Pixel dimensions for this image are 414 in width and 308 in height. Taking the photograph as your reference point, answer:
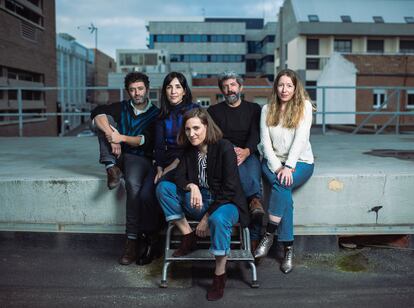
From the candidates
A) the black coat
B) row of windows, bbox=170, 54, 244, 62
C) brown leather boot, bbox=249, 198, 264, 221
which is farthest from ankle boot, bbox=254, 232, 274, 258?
row of windows, bbox=170, 54, 244, 62

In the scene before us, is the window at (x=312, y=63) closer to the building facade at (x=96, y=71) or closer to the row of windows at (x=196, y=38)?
the building facade at (x=96, y=71)

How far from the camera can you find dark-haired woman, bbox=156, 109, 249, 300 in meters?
3.58

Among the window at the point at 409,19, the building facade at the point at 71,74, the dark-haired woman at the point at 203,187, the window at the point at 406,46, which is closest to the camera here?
the dark-haired woman at the point at 203,187

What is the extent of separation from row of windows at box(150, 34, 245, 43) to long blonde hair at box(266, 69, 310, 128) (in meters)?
68.3

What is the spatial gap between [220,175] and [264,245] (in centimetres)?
79

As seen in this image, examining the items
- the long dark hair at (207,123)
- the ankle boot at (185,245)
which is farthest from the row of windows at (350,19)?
the ankle boot at (185,245)

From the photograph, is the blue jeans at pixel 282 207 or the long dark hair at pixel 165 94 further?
the long dark hair at pixel 165 94

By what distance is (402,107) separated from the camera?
3541 cm

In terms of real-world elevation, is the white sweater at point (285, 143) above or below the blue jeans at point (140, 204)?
above

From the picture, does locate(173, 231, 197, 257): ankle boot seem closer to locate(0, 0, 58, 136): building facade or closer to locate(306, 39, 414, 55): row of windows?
locate(0, 0, 58, 136): building facade

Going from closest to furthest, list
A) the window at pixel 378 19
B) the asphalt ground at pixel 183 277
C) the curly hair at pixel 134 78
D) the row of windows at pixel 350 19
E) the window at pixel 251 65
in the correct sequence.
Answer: the asphalt ground at pixel 183 277
the curly hair at pixel 134 78
the row of windows at pixel 350 19
the window at pixel 378 19
the window at pixel 251 65

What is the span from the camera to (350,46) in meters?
48.2

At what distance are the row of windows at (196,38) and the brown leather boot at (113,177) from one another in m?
68.2

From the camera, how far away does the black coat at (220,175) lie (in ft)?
11.8
